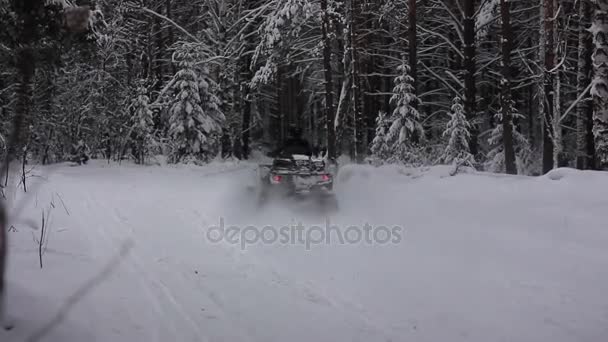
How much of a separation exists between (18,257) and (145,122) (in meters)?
18.5

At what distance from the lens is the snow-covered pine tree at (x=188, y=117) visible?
76.5ft

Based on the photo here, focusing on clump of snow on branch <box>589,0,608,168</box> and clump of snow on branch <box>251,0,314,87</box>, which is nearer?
clump of snow on branch <box>589,0,608,168</box>

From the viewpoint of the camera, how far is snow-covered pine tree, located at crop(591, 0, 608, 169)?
447 inches

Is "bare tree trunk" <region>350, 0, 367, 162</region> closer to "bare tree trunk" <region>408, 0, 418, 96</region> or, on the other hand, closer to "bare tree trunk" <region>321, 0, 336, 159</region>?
"bare tree trunk" <region>321, 0, 336, 159</region>

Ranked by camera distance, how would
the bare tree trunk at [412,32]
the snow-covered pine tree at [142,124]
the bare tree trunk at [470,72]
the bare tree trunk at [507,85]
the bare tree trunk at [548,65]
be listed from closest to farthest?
1. the bare tree trunk at [548,65]
2. the bare tree trunk at [507,85]
3. the bare tree trunk at [470,72]
4. the bare tree trunk at [412,32]
5. the snow-covered pine tree at [142,124]

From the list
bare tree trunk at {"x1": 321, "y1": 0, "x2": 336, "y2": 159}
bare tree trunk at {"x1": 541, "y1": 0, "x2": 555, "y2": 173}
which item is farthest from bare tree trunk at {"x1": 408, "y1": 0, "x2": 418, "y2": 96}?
bare tree trunk at {"x1": 541, "y1": 0, "x2": 555, "y2": 173}

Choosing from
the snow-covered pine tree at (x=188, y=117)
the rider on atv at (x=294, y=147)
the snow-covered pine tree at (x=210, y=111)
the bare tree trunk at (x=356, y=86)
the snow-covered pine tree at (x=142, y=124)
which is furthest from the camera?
the snow-covered pine tree at (x=210, y=111)

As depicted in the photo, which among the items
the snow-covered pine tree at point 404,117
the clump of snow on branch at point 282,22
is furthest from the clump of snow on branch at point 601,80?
the clump of snow on branch at point 282,22

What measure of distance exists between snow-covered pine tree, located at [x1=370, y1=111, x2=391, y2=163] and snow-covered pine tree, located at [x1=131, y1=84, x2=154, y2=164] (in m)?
10.7

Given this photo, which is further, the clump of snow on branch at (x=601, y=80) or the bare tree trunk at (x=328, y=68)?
the bare tree trunk at (x=328, y=68)

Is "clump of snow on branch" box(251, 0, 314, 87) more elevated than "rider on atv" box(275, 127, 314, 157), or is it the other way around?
"clump of snow on branch" box(251, 0, 314, 87)

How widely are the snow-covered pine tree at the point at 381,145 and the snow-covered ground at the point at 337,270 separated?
25.5 feet

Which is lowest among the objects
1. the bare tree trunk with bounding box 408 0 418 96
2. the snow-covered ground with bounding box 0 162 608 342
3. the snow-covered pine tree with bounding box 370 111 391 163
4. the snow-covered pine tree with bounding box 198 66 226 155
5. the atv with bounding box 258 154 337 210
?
the snow-covered ground with bounding box 0 162 608 342

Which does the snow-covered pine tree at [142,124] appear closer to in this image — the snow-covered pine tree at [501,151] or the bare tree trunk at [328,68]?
the bare tree trunk at [328,68]
